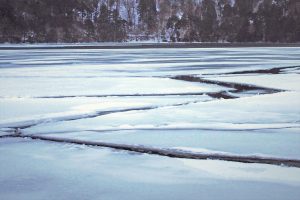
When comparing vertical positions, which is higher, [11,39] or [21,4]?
[21,4]

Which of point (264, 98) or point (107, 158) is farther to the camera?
point (264, 98)

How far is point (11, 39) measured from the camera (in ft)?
346

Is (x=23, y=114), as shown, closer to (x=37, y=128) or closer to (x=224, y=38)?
(x=37, y=128)

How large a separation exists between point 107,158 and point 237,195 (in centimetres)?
86

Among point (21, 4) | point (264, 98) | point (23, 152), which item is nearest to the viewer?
point (23, 152)

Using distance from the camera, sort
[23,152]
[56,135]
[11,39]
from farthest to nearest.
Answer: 1. [11,39]
2. [56,135]
3. [23,152]

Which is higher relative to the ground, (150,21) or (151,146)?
(150,21)

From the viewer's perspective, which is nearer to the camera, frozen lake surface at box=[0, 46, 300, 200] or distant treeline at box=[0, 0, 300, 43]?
frozen lake surface at box=[0, 46, 300, 200]

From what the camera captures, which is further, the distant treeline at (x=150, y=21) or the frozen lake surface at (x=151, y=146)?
the distant treeline at (x=150, y=21)

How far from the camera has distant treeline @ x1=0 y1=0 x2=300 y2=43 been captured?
353 ft

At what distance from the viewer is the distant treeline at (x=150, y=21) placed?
353 feet

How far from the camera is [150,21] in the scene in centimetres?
13675

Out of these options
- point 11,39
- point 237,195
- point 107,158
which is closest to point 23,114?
point 107,158

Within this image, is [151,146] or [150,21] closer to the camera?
[151,146]
